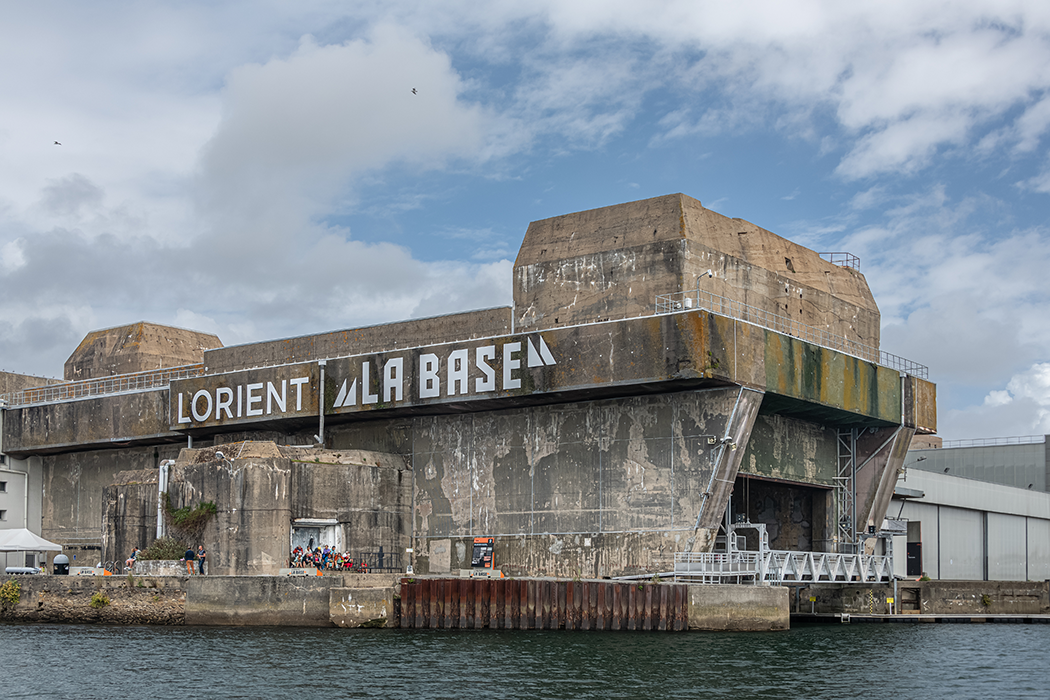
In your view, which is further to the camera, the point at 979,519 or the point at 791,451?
the point at 979,519

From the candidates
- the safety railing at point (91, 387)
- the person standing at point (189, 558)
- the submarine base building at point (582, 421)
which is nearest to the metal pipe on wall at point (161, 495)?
the submarine base building at point (582, 421)

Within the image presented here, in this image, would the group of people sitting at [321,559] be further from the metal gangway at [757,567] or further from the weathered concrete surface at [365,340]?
Result: the metal gangway at [757,567]

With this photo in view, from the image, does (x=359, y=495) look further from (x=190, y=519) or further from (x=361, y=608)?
(x=361, y=608)


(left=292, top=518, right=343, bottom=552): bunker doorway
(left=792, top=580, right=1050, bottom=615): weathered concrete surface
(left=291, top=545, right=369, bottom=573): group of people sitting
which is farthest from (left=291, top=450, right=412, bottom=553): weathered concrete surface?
(left=792, top=580, right=1050, bottom=615): weathered concrete surface

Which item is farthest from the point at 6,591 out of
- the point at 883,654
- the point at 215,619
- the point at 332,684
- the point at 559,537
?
the point at 883,654

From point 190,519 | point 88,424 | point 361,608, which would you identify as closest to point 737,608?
point 361,608

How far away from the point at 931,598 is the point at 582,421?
1691 centimetres

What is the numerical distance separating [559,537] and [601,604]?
25.3 feet

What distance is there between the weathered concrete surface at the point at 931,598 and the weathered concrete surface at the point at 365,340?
16.8 m

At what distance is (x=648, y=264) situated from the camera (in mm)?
45969

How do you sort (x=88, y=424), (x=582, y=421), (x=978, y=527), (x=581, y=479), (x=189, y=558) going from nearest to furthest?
(x=189, y=558)
(x=581, y=479)
(x=582, y=421)
(x=88, y=424)
(x=978, y=527)

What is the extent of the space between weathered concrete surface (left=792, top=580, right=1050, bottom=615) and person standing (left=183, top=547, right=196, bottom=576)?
23.6 meters

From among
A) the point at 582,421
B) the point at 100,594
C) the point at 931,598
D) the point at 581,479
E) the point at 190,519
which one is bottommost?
the point at 931,598

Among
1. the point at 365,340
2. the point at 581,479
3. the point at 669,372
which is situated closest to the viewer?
the point at 669,372
